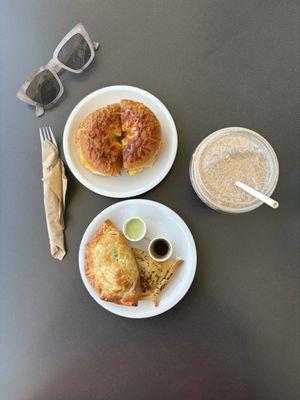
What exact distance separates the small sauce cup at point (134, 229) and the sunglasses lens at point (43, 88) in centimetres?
57

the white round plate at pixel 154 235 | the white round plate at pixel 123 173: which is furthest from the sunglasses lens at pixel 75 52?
the white round plate at pixel 154 235

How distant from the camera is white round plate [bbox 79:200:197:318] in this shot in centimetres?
119

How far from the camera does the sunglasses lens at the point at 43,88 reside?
129 cm

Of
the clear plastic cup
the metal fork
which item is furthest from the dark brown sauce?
the metal fork

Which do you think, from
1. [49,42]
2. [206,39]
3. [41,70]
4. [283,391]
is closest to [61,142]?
[41,70]

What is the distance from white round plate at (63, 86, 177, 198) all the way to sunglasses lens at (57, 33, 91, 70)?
0.50 ft

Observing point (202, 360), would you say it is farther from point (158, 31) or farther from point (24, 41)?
point (24, 41)

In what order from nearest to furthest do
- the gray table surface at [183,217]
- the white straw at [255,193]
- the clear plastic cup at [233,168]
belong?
the white straw at [255,193] < the clear plastic cup at [233,168] < the gray table surface at [183,217]

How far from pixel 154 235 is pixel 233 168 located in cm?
39

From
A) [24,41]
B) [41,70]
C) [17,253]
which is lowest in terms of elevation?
[17,253]

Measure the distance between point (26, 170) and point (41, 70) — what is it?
40 centimetres

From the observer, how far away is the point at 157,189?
1.26 meters

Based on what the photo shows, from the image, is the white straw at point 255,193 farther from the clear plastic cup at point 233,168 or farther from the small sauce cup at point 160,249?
the small sauce cup at point 160,249

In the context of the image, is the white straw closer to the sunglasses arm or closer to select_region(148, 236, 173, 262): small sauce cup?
select_region(148, 236, 173, 262): small sauce cup
